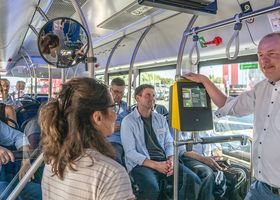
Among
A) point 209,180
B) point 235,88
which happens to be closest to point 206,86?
point 209,180

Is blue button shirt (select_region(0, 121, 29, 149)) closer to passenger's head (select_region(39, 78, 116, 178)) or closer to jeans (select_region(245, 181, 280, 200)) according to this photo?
passenger's head (select_region(39, 78, 116, 178))

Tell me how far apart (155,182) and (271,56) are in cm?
150

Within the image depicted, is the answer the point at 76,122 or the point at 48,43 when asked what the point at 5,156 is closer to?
the point at 48,43

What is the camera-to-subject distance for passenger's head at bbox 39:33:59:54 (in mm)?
1869

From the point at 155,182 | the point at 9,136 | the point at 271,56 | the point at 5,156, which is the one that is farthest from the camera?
the point at 155,182

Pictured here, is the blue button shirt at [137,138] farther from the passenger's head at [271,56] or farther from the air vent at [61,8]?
the air vent at [61,8]

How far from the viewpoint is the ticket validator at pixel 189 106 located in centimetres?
193

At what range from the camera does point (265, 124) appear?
1.72 meters

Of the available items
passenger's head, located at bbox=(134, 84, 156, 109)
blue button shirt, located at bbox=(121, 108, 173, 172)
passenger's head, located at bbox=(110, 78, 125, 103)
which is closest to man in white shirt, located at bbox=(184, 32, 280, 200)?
blue button shirt, located at bbox=(121, 108, 173, 172)

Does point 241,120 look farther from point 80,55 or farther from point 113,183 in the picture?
point 113,183

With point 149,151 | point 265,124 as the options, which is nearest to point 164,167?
point 149,151

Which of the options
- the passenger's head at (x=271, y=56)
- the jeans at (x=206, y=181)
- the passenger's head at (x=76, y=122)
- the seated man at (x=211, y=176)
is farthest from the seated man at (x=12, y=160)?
the passenger's head at (x=271, y=56)

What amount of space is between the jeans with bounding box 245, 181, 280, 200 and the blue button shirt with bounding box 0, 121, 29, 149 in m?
1.82

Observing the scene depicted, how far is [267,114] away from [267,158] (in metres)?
0.26
